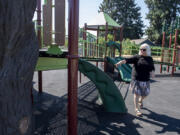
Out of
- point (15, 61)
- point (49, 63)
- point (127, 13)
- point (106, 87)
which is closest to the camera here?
point (15, 61)

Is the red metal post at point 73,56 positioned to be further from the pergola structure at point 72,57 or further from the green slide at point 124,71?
the green slide at point 124,71

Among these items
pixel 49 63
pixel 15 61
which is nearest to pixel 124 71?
pixel 49 63

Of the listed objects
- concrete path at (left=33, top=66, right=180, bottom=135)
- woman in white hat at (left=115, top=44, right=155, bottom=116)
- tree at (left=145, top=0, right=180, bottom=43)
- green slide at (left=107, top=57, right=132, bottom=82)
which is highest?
tree at (left=145, top=0, right=180, bottom=43)

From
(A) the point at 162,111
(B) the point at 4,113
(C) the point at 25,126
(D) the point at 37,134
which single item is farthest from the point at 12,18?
(A) the point at 162,111

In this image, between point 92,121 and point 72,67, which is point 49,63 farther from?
point 72,67

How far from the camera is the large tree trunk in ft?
5.41

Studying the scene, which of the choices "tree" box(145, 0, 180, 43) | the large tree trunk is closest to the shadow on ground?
the large tree trunk

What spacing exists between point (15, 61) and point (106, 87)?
248cm

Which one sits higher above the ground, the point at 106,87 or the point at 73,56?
the point at 73,56

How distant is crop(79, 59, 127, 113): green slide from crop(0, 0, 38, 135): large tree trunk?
6.47 feet

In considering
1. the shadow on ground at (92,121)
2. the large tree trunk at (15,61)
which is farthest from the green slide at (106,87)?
the large tree trunk at (15,61)

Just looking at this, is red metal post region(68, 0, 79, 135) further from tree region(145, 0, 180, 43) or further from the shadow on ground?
tree region(145, 0, 180, 43)

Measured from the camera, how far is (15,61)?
174 centimetres

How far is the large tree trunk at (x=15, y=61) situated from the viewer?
65.0 inches
